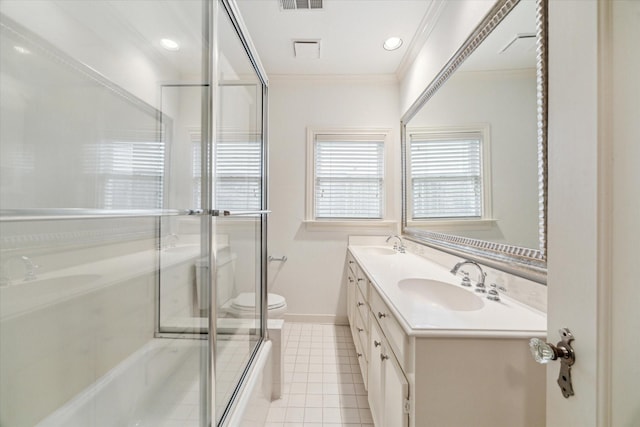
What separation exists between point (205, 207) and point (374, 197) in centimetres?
199

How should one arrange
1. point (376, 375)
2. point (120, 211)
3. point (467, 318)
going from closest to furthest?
point (120, 211) < point (467, 318) < point (376, 375)

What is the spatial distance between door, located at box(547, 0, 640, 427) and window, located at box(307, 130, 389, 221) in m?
2.23

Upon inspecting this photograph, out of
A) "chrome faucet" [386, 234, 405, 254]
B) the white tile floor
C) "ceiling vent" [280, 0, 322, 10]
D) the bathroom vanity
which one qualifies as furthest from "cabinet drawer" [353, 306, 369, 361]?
"ceiling vent" [280, 0, 322, 10]

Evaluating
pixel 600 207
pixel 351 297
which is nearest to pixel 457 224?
pixel 351 297

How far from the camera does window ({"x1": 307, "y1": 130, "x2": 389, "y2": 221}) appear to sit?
2725 millimetres

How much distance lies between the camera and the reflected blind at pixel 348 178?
8.96 ft

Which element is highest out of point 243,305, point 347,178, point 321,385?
point 347,178

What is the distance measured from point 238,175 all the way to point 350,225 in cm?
150

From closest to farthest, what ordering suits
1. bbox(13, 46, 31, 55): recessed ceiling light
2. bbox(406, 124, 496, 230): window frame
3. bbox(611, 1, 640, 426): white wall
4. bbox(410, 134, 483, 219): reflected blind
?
bbox(611, 1, 640, 426): white wall < bbox(13, 46, 31, 55): recessed ceiling light < bbox(406, 124, 496, 230): window frame < bbox(410, 134, 483, 219): reflected blind

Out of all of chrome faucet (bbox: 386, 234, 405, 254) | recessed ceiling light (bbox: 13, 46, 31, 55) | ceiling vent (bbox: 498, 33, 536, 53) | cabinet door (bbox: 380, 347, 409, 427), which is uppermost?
ceiling vent (bbox: 498, 33, 536, 53)

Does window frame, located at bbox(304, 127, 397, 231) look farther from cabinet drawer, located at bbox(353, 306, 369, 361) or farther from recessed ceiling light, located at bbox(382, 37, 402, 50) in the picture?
cabinet drawer, located at bbox(353, 306, 369, 361)

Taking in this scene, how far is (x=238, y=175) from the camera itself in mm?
1476

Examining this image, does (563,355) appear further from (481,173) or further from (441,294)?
(481,173)

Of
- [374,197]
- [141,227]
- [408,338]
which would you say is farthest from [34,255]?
[374,197]
